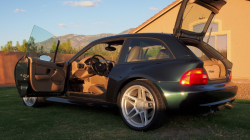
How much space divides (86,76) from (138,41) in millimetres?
1673

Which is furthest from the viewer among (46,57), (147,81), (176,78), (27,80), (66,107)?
(66,107)

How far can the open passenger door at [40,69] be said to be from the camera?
402 centimetres

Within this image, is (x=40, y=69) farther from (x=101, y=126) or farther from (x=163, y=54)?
(x=163, y=54)

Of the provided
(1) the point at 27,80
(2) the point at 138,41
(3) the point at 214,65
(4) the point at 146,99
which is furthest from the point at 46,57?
(3) the point at 214,65

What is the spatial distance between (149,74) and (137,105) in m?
0.55

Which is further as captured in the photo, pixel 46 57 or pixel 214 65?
pixel 46 57

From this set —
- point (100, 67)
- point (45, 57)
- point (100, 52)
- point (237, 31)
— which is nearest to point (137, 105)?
point (100, 67)

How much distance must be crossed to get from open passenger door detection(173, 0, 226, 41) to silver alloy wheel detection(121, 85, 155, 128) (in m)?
1.05

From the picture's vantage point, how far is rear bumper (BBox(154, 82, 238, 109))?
10.5 feet

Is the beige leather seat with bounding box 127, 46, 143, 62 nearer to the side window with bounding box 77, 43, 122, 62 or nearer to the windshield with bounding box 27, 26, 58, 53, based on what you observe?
the side window with bounding box 77, 43, 122, 62

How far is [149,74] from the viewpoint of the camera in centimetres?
352

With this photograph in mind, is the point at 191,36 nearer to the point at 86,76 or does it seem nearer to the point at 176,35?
the point at 176,35

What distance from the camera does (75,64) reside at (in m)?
5.10

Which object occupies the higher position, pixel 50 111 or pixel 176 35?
pixel 176 35
